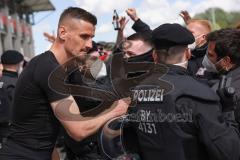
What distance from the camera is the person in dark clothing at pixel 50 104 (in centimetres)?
324

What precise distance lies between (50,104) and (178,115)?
3.27ft

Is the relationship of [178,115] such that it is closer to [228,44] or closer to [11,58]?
[228,44]

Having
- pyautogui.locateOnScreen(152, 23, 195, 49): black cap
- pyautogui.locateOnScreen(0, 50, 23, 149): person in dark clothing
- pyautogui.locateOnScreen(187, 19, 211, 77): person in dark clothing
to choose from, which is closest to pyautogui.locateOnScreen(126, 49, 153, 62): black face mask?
pyautogui.locateOnScreen(187, 19, 211, 77): person in dark clothing

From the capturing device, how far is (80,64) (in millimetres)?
4035

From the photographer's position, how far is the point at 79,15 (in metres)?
3.55

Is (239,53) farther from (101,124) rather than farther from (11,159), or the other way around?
(11,159)

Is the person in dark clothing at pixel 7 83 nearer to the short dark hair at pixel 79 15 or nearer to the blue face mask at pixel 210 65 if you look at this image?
the short dark hair at pixel 79 15

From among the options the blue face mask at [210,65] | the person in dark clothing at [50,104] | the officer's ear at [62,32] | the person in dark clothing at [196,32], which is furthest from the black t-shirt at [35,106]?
the person in dark clothing at [196,32]

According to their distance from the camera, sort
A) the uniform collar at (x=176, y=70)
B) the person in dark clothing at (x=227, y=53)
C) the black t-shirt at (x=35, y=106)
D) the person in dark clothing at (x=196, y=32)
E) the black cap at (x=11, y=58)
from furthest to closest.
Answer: the black cap at (x=11, y=58), the person in dark clothing at (x=196, y=32), the black t-shirt at (x=35, y=106), the person in dark clothing at (x=227, y=53), the uniform collar at (x=176, y=70)

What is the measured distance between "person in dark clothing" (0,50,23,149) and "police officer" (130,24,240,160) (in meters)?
3.57

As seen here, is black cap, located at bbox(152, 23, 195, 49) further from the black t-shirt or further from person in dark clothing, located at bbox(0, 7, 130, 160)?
the black t-shirt

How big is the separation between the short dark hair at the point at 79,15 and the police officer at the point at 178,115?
0.74m

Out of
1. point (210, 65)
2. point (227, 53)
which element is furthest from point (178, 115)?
point (210, 65)

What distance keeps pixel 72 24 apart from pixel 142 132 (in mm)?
1078
